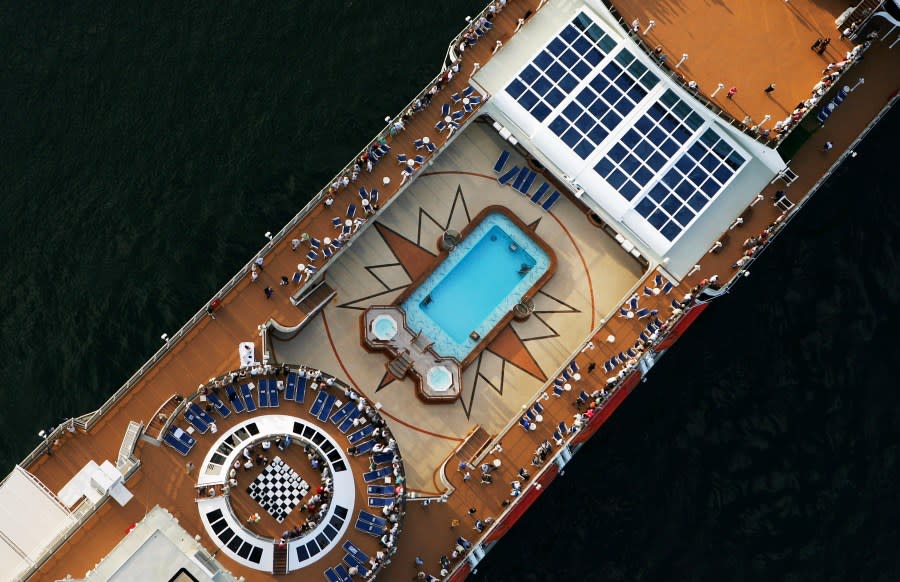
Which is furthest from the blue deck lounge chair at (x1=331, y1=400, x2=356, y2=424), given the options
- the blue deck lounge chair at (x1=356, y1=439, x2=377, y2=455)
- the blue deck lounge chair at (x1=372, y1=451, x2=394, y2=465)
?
the blue deck lounge chair at (x1=372, y1=451, x2=394, y2=465)

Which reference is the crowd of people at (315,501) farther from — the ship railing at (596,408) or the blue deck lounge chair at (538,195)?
the blue deck lounge chair at (538,195)

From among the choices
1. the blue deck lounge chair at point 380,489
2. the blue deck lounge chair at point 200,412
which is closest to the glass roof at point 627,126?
the blue deck lounge chair at point 380,489

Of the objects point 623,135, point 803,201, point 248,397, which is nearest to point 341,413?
point 248,397

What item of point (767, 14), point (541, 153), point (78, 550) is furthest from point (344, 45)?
point (78, 550)

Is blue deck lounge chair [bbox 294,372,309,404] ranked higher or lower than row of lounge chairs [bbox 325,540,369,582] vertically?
higher

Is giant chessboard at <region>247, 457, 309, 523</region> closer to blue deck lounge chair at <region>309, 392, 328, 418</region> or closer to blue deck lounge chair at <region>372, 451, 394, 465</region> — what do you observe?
blue deck lounge chair at <region>309, 392, 328, 418</region>

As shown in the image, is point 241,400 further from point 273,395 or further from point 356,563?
point 356,563
